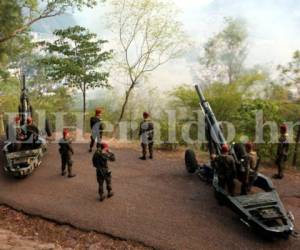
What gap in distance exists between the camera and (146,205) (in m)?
11.9

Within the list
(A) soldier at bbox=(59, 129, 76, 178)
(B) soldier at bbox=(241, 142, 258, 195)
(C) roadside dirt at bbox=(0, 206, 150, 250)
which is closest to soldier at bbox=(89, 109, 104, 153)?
(A) soldier at bbox=(59, 129, 76, 178)

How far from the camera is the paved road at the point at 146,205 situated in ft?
32.7

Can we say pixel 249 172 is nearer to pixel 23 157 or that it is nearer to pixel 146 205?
pixel 146 205

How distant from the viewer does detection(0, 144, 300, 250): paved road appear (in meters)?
9.95

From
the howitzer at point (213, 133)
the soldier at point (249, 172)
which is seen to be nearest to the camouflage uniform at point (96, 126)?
the howitzer at point (213, 133)

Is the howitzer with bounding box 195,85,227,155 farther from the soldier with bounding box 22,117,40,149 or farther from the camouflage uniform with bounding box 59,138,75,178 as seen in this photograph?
the soldier with bounding box 22,117,40,149

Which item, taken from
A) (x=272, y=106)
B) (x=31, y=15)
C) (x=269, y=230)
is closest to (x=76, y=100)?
(x=31, y=15)

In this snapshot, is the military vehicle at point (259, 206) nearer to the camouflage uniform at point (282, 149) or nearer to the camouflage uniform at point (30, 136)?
the camouflage uniform at point (282, 149)

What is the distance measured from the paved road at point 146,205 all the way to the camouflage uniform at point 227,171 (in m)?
0.75

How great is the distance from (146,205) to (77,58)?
1205 cm

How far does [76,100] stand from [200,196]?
85.4 ft

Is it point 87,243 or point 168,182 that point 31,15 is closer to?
point 168,182

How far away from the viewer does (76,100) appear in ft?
121

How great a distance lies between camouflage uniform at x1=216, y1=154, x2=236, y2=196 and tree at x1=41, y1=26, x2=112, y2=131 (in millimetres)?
11856
